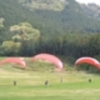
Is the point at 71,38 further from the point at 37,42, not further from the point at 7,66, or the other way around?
the point at 7,66

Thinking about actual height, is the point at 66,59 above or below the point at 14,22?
below

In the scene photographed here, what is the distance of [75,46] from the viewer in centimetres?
10400

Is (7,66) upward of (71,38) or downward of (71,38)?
downward

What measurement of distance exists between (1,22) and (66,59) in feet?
259

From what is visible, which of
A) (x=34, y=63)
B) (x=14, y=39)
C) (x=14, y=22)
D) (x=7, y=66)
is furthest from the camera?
(x=14, y=22)

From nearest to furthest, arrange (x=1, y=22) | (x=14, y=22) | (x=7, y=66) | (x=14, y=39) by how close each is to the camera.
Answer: (x=7, y=66) < (x=14, y=39) < (x=1, y=22) < (x=14, y=22)

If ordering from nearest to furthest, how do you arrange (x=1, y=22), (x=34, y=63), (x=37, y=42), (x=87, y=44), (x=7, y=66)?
(x=7, y=66)
(x=34, y=63)
(x=87, y=44)
(x=37, y=42)
(x=1, y=22)

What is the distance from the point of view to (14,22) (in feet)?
607

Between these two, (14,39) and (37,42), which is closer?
(37,42)

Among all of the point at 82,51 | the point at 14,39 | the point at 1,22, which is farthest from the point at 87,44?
the point at 1,22

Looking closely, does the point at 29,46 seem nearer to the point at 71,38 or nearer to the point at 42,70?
the point at 71,38

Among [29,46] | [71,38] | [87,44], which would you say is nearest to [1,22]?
[29,46]

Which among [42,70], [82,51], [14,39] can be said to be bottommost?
[42,70]

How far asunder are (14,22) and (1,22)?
13969 mm
